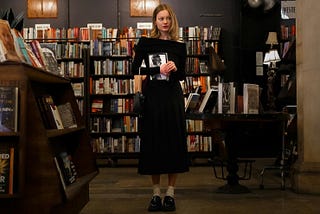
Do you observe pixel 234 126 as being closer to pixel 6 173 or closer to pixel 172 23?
pixel 172 23

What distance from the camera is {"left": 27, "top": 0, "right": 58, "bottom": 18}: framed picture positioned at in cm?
882

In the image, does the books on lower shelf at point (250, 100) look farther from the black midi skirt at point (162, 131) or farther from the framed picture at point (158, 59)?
the framed picture at point (158, 59)

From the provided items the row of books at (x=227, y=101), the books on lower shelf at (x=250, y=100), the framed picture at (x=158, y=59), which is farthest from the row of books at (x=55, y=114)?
the books on lower shelf at (x=250, y=100)

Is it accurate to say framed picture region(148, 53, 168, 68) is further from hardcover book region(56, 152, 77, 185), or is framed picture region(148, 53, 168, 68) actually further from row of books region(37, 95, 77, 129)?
hardcover book region(56, 152, 77, 185)

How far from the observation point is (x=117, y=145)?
7.87 metres

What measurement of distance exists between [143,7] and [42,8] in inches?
71.5

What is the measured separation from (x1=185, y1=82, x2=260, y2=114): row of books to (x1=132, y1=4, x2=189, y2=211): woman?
0.60 metres

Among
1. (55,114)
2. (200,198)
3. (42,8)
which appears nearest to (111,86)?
(42,8)

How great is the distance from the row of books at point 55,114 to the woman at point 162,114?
58cm

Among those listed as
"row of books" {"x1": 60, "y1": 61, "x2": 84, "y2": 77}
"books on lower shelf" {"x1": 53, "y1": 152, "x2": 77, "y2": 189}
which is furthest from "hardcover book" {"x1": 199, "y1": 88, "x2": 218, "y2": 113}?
"row of books" {"x1": 60, "y1": 61, "x2": 84, "y2": 77}

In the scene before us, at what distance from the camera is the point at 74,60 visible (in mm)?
8078

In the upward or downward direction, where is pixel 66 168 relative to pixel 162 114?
downward

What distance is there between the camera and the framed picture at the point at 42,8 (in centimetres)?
882

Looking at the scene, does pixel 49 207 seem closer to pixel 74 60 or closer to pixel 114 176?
pixel 114 176
